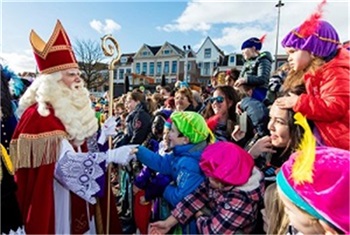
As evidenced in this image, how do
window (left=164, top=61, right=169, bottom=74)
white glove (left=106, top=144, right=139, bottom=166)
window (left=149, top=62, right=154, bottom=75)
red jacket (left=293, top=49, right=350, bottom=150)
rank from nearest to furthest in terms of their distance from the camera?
red jacket (left=293, top=49, right=350, bottom=150) → white glove (left=106, top=144, right=139, bottom=166) → window (left=164, top=61, right=169, bottom=74) → window (left=149, top=62, right=154, bottom=75)

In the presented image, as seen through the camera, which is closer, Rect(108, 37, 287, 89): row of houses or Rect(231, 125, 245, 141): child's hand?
Rect(231, 125, 245, 141): child's hand

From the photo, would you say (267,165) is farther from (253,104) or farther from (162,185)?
(162,185)

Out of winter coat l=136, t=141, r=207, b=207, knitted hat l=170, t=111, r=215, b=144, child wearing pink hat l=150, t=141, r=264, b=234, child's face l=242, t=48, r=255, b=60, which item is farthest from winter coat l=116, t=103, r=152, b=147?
child wearing pink hat l=150, t=141, r=264, b=234

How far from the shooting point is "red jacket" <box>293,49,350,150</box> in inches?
74.3

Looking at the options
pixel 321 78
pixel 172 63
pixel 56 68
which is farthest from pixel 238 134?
pixel 172 63

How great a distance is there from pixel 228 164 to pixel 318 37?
1.03m

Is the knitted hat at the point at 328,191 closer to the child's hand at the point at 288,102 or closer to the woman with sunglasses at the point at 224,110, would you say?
the child's hand at the point at 288,102

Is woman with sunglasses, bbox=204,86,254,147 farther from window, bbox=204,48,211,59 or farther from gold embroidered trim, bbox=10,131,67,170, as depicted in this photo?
window, bbox=204,48,211,59

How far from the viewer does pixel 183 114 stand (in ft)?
8.85

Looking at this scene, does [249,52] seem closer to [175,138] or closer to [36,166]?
[175,138]

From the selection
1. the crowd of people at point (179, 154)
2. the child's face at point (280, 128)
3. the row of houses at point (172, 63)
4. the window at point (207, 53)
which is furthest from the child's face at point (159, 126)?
the window at point (207, 53)

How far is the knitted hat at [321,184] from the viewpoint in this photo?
1.05 metres

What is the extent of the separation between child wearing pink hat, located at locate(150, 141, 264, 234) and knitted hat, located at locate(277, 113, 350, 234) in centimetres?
79

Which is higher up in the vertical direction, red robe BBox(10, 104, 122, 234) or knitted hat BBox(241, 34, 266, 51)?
knitted hat BBox(241, 34, 266, 51)
